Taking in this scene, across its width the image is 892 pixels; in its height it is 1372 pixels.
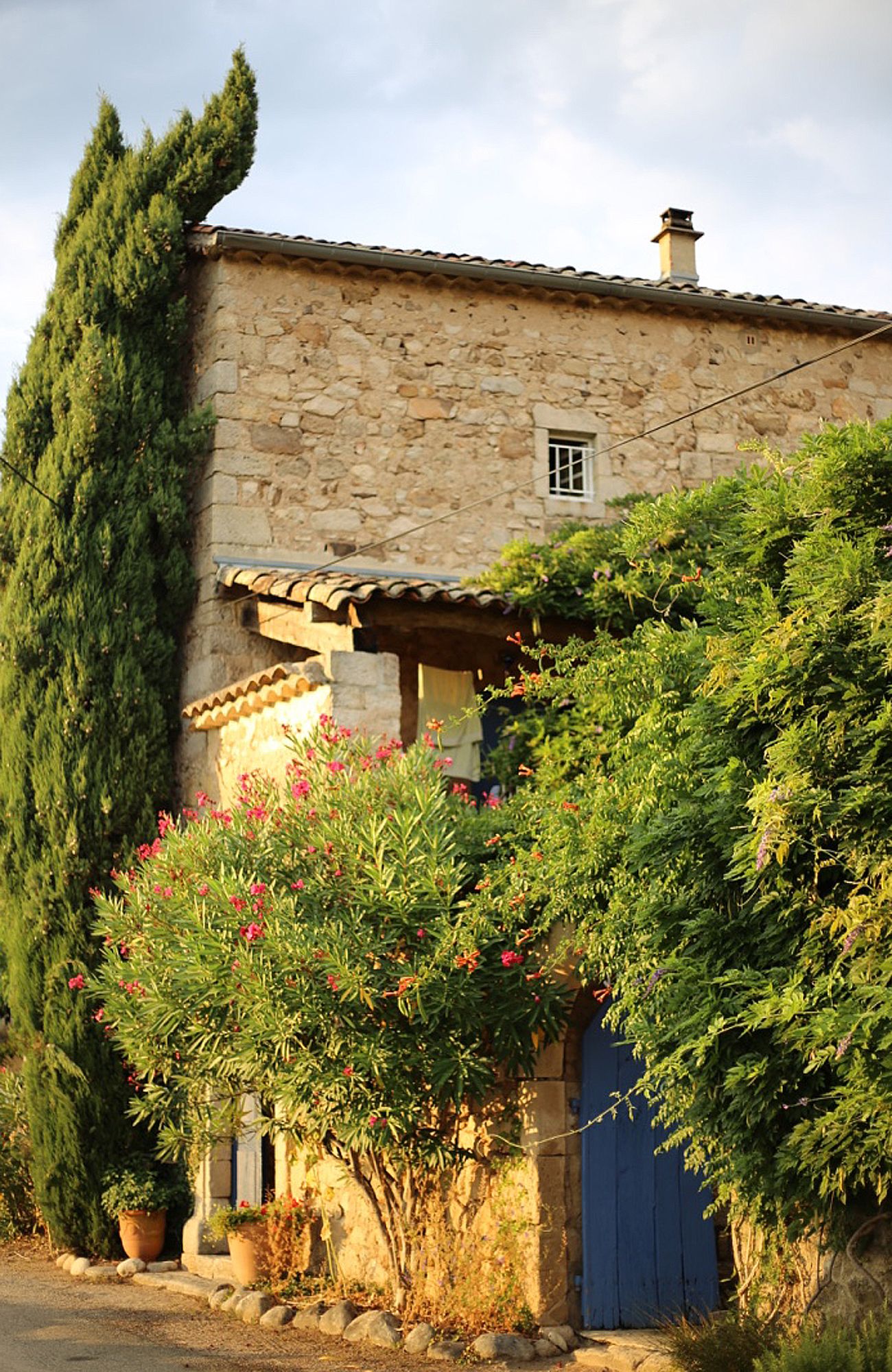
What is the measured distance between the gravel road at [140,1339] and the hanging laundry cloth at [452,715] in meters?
3.84

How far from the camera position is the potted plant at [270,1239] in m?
10.1

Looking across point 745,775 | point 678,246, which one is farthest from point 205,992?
point 678,246

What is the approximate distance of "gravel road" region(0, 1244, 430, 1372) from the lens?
802 centimetres

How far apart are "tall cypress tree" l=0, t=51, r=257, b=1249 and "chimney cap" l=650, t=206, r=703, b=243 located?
4.91 meters

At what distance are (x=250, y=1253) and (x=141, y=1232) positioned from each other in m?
1.73

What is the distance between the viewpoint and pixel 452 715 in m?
11.0

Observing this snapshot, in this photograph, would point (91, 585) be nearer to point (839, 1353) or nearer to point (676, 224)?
point (676, 224)

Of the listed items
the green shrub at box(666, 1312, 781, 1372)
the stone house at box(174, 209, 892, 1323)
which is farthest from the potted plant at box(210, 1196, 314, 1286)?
the green shrub at box(666, 1312, 781, 1372)

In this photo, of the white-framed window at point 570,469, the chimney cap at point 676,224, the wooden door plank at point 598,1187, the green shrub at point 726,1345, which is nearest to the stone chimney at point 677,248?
the chimney cap at point 676,224

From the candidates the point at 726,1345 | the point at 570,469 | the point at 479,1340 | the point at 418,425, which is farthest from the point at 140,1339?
the point at 570,469

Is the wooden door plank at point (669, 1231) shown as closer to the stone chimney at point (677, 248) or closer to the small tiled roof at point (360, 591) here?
the small tiled roof at point (360, 591)

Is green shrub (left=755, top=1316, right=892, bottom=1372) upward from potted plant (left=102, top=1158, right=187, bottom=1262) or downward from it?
upward

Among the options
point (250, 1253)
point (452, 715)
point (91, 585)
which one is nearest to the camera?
point (250, 1253)

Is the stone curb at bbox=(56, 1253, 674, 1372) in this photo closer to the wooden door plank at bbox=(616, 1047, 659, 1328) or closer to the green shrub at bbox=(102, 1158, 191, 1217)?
the wooden door plank at bbox=(616, 1047, 659, 1328)
